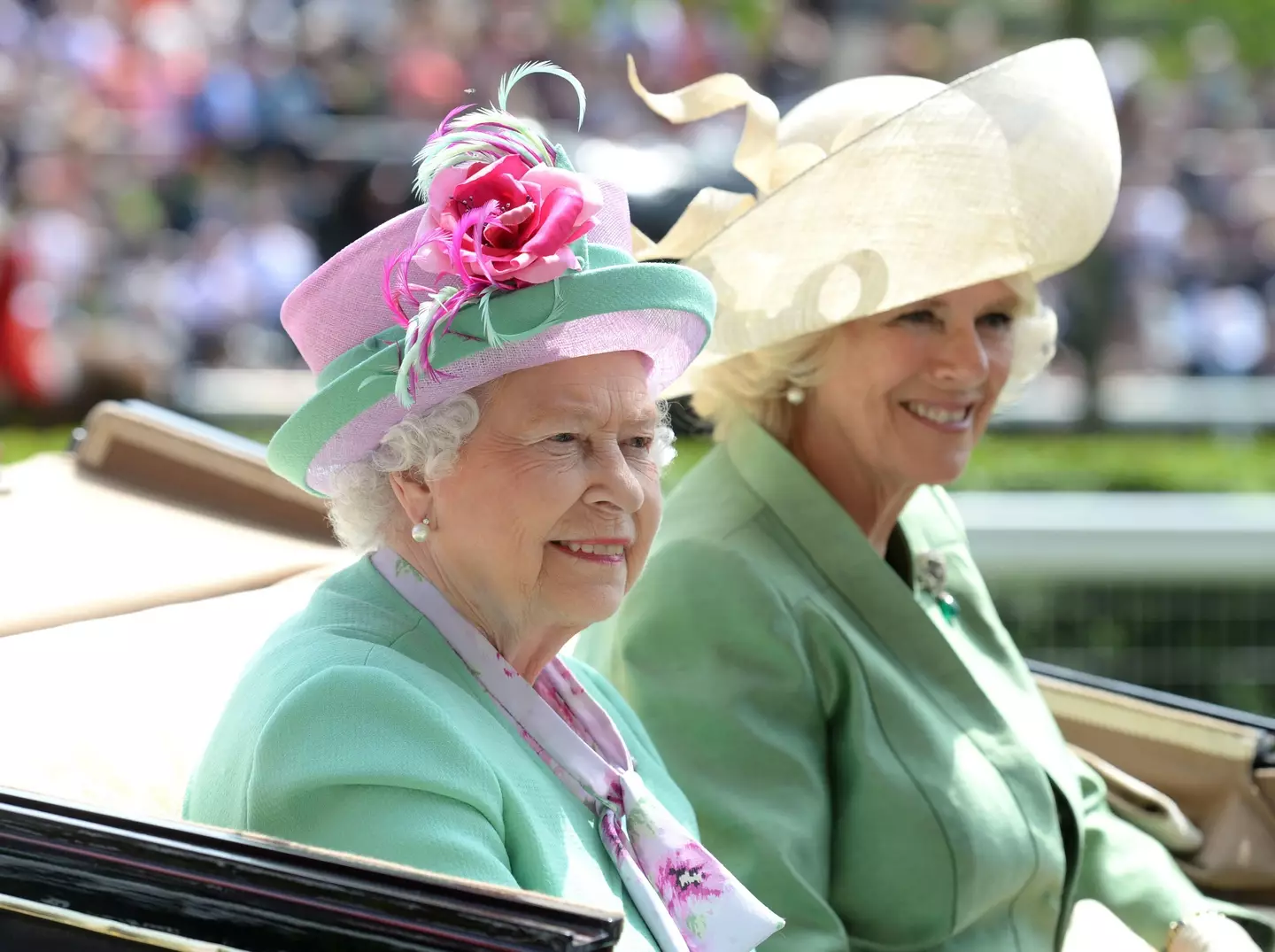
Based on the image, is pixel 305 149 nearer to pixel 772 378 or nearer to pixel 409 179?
pixel 409 179

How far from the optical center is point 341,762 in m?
1.91

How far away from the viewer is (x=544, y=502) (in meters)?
2.19

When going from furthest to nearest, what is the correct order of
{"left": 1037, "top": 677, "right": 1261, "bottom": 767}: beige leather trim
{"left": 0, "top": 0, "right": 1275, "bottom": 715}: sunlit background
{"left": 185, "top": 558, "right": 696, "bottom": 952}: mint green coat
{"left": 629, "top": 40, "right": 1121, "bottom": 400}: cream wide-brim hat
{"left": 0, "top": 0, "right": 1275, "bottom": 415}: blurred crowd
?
1. {"left": 0, "top": 0, "right": 1275, "bottom": 415}: blurred crowd
2. {"left": 0, "top": 0, "right": 1275, "bottom": 715}: sunlit background
3. {"left": 1037, "top": 677, "right": 1261, "bottom": 767}: beige leather trim
4. {"left": 629, "top": 40, "right": 1121, "bottom": 400}: cream wide-brim hat
5. {"left": 185, "top": 558, "right": 696, "bottom": 952}: mint green coat

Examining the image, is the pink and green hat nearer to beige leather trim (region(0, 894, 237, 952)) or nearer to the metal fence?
beige leather trim (region(0, 894, 237, 952))

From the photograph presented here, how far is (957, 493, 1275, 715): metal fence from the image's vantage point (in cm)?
579

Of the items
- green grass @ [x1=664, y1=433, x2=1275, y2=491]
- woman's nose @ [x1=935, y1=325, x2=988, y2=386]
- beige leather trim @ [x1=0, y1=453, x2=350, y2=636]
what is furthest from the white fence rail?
beige leather trim @ [x1=0, y1=453, x2=350, y2=636]

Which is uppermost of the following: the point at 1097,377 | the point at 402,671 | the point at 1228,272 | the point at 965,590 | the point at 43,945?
the point at 1228,272

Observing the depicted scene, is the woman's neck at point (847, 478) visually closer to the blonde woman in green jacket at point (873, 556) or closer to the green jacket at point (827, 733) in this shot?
the blonde woman in green jacket at point (873, 556)

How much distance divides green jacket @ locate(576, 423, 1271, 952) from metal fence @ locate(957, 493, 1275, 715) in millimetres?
2789

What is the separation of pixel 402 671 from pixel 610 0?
12.1 m

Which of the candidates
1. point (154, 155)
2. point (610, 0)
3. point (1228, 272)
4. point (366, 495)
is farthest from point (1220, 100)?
point (366, 495)

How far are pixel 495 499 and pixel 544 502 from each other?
6 centimetres

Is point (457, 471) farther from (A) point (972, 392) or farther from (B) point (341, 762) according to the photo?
(A) point (972, 392)

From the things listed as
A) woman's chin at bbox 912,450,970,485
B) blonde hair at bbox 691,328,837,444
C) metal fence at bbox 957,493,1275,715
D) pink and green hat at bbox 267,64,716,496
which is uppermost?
metal fence at bbox 957,493,1275,715
